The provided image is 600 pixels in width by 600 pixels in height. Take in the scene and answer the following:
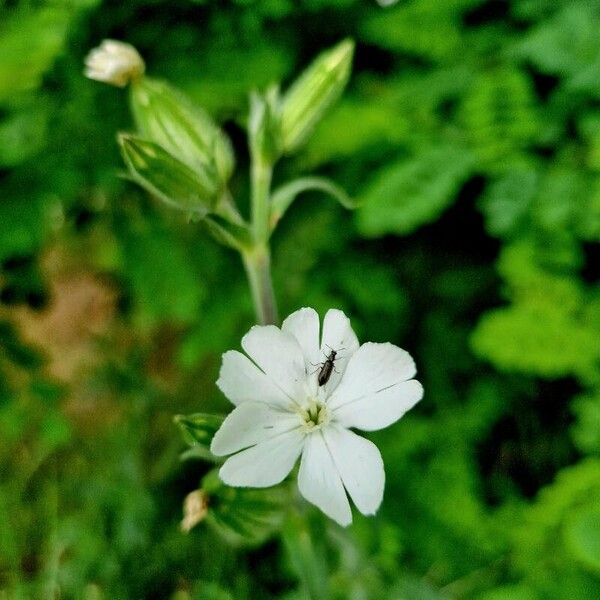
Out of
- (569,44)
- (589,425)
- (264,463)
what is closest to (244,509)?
(264,463)

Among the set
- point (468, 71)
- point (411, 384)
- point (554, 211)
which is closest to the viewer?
point (411, 384)

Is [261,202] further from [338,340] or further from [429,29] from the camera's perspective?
[429,29]

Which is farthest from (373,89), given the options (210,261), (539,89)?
(210,261)

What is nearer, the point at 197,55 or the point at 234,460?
the point at 234,460

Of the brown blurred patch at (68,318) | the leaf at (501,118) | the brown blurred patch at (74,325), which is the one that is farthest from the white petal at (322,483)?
the brown blurred patch at (68,318)

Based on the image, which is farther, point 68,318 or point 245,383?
point 68,318

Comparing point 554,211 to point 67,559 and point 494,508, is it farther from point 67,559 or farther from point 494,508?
point 67,559

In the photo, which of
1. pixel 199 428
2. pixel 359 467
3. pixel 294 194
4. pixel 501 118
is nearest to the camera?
pixel 359 467
